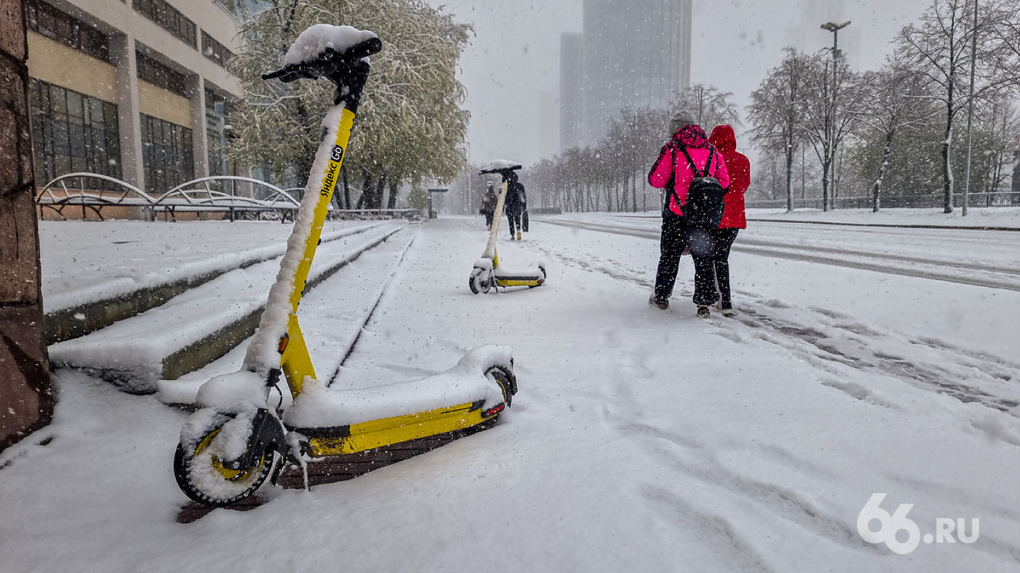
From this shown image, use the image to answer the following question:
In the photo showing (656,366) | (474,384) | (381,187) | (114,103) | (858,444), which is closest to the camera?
(858,444)

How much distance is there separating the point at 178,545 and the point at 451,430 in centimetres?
93

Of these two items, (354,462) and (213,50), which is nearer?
(354,462)

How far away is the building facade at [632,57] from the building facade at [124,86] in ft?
414

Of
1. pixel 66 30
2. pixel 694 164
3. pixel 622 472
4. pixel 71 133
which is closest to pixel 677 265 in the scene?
pixel 694 164

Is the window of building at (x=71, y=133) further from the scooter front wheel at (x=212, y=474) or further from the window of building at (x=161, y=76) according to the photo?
the scooter front wheel at (x=212, y=474)

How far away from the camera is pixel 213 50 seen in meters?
30.2

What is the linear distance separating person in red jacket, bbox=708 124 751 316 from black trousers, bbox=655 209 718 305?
10 cm

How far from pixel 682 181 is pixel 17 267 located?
4.17 metres

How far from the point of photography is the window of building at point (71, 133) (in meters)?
18.2

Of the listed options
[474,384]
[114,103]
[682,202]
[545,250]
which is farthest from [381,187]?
[474,384]

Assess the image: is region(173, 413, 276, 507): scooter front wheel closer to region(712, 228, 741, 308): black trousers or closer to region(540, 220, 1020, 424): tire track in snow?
region(540, 220, 1020, 424): tire track in snow

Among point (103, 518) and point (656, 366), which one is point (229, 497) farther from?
point (656, 366)

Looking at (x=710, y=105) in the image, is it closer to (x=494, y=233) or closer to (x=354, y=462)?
(x=494, y=233)

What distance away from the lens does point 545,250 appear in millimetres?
10906
